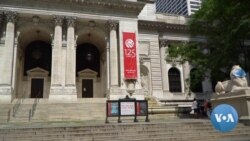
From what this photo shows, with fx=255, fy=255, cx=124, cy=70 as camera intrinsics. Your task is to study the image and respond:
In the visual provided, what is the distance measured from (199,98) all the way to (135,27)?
14.1 m

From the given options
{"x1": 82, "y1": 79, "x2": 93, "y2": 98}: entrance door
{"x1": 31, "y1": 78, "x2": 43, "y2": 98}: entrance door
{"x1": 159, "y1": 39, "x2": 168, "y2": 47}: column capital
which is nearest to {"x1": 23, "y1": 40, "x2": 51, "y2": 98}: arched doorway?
{"x1": 31, "y1": 78, "x2": 43, "y2": 98}: entrance door

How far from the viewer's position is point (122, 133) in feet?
38.4

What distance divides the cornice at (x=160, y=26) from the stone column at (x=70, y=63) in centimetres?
1026

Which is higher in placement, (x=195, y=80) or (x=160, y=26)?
(x=160, y=26)

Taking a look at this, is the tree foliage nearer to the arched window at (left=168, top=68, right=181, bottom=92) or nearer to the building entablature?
the building entablature

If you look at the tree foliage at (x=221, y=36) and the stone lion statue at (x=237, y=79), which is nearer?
the stone lion statue at (x=237, y=79)

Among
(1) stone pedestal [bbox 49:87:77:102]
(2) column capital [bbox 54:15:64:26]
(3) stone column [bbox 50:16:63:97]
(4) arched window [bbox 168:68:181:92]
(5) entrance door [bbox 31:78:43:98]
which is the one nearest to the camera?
(1) stone pedestal [bbox 49:87:77:102]

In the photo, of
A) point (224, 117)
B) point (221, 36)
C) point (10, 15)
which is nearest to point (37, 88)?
point (10, 15)

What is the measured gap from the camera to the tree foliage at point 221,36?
19000 mm

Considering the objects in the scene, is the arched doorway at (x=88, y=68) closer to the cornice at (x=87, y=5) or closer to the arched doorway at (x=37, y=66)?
the arched doorway at (x=37, y=66)

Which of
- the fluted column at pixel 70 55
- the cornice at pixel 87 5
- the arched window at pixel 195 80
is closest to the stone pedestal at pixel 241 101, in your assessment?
the arched window at pixel 195 80

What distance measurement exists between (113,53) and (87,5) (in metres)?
6.10

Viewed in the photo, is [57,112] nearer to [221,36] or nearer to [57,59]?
[57,59]

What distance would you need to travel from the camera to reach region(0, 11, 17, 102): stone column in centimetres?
2405
